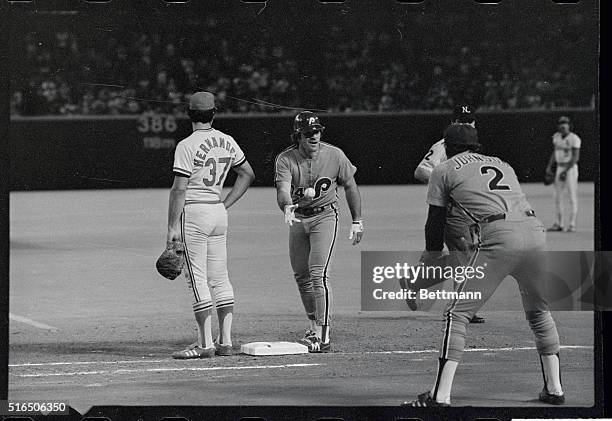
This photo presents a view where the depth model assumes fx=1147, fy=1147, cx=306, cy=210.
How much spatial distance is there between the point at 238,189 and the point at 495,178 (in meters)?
2.09

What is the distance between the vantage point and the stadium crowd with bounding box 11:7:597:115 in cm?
798

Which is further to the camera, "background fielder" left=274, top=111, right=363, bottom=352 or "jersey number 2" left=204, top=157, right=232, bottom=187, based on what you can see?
"background fielder" left=274, top=111, right=363, bottom=352

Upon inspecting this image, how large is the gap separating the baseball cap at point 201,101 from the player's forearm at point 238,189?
1.98 feet

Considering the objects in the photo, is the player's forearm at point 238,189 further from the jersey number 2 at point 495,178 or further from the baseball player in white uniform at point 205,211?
the jersey number 2 at point 495,178

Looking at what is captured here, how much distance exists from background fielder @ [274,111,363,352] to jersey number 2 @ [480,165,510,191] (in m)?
1.60

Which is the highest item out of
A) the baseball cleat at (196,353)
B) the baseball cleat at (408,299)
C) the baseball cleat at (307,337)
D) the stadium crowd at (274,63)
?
the stadium crowd at (274,63)

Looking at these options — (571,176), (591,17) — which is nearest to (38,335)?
(591,17)

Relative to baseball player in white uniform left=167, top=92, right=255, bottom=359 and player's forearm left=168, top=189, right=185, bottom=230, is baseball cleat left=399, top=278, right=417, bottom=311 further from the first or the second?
player's forearm left=168, top=189, right=185, bottom=230

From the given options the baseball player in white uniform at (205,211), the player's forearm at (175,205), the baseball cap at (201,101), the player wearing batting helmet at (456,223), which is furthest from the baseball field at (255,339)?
the baseball cap at (201,101)

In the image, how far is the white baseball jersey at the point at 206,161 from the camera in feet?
26.8

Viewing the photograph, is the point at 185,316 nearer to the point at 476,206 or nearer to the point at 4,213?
the point at 4,213

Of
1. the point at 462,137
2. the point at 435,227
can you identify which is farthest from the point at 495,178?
the point at 435,227

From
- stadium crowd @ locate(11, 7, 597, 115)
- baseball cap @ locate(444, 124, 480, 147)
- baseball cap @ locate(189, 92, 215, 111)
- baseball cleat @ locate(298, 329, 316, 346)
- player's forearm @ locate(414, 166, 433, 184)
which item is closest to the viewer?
baseball cap @ locate(444, 124, 480, 147)

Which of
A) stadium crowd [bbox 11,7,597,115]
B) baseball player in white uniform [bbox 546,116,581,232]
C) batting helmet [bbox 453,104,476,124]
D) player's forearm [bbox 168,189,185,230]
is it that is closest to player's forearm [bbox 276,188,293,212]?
stadium crowd [bbox 11,7,597,115]
